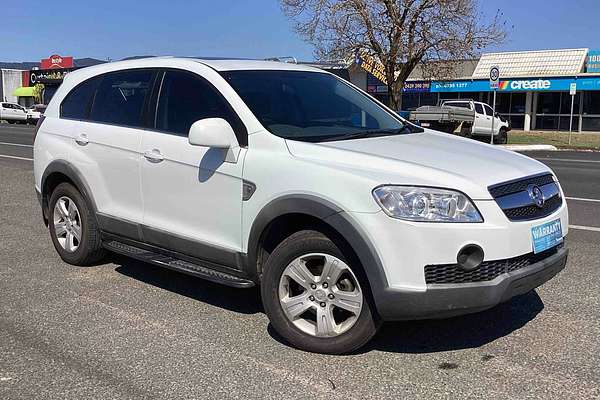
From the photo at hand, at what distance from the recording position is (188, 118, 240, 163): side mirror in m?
4.18

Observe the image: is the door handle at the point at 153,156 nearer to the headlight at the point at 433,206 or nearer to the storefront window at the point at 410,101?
the headlight at the point at 433,206

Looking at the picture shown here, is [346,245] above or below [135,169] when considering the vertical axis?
below

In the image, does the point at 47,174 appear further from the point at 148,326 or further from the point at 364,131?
the point at 364,131

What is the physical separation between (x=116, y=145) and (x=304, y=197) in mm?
2061

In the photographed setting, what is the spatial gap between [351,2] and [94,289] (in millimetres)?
22067

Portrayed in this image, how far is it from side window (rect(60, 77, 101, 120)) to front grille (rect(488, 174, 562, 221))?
3.74m

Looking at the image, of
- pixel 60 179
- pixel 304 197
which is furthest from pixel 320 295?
pixel 60 179

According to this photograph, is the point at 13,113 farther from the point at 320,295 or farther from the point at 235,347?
the point at 320,295

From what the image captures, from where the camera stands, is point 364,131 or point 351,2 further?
point 351,2

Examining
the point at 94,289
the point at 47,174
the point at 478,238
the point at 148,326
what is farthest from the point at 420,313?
the point at 47,174

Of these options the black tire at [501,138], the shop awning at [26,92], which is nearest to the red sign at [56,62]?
the shop awning at [26,92]

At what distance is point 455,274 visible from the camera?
3.56 metres

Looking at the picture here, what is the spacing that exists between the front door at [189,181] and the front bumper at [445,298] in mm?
1193

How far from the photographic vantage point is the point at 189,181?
15.0 feet
